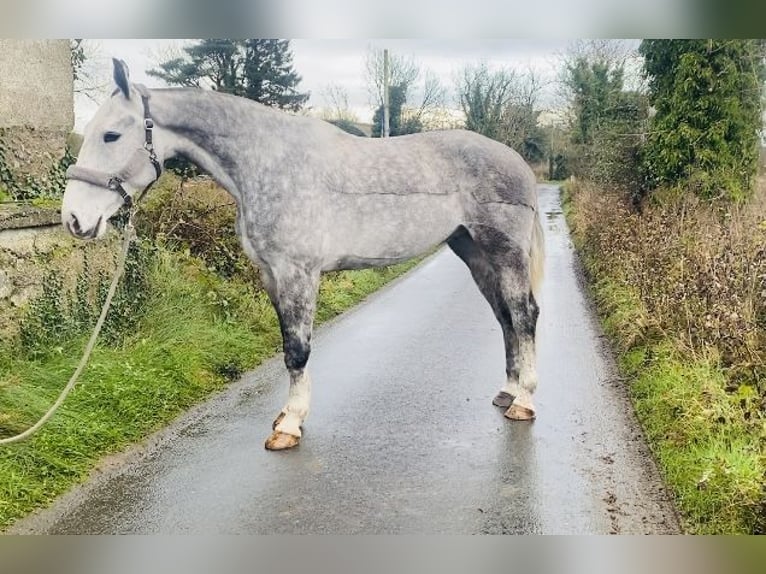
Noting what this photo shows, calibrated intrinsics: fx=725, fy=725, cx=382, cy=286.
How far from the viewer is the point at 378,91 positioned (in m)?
3.05

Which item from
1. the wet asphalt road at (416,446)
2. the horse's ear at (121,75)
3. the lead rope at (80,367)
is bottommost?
the wet asphalt road at (416,446)

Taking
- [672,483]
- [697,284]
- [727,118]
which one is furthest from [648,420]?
[727,118]

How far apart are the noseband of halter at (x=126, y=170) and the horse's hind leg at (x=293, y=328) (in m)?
0.61

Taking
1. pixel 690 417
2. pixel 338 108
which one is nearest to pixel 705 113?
pixel 690 417

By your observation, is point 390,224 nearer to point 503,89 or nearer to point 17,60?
point 503,89

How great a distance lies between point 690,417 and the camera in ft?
9.02

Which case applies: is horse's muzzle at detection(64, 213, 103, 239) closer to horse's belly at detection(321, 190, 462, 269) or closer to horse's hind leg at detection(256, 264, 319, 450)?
horse's hind leg at detection(256, 264, 319, 450)

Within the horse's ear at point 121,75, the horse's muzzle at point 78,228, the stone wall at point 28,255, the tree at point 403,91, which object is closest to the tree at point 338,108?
the tree at point 403,91

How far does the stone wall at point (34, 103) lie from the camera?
2.94 meters

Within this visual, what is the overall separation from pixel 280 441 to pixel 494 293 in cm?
107

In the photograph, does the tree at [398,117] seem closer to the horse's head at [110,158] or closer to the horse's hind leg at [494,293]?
the horse's hind leg at [494,293]

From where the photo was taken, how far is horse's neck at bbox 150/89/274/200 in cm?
273

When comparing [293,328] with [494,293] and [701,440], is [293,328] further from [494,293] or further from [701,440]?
[701,440]

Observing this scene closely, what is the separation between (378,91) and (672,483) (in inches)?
75.4
